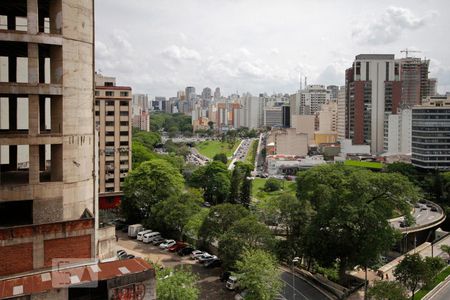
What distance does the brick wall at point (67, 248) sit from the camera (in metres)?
16.0

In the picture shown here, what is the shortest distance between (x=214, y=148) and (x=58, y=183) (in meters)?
132

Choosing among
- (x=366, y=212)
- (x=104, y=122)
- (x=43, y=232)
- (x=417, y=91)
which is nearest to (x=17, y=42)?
(x=43, y=232)

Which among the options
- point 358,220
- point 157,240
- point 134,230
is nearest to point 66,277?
point 358,220

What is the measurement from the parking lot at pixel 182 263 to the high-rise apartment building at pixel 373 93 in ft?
255

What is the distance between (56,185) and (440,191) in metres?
65.1

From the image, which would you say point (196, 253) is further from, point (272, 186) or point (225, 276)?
point (272, 186)

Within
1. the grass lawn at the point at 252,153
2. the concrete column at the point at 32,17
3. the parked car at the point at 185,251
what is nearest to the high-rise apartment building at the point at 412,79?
the grass lawn at the point at 252,153

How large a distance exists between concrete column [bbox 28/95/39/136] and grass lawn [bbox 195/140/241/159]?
4501 inches

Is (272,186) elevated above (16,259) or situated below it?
below

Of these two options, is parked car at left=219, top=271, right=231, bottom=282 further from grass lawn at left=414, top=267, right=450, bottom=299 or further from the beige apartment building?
the beige apartment building

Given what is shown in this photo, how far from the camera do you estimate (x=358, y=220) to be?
30.3 meters

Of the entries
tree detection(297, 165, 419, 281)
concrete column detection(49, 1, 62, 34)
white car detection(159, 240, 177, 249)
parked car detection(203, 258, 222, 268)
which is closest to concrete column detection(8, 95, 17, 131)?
concrete column detection(49, 1, 62, 34)

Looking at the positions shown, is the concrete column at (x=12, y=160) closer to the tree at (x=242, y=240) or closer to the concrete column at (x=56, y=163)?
the concrete column at (x=56, y=163)

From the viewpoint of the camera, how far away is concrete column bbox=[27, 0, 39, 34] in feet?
52.9
